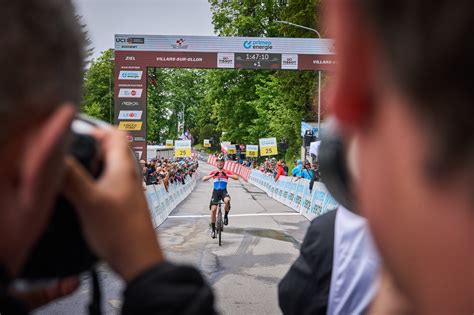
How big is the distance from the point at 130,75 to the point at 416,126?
24.1m

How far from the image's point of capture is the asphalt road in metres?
6.19

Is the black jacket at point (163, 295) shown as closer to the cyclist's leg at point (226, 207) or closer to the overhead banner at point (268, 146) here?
the cyclist's leg at point (226, 207)

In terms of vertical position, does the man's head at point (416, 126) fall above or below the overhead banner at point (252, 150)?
above

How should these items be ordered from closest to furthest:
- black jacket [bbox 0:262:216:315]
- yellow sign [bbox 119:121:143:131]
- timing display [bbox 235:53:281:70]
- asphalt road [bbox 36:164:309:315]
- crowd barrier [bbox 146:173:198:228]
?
black jacket [bbox 0:262:216:315] < asphalt road [bbox 36:164:309:315] < crowd barrier [bbox 146:173:198:228] < yellow sign [bbox 119:121:143:131] < timing display [bbox 235:53:281:70]

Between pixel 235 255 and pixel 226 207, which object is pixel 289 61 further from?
pixel 235 255

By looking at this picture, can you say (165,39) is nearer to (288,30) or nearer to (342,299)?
(288,30)

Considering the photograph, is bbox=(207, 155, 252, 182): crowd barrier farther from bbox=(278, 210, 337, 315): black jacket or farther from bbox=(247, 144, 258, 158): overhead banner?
bbox=(278, 210, 337, 315): black jacket

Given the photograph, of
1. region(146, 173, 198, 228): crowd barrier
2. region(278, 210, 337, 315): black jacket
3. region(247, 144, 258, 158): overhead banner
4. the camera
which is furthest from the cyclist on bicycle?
region(247, 144, 258, 158): overhead banner

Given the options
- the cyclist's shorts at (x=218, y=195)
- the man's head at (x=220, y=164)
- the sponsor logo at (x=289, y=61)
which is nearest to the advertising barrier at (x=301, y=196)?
the cyclist's shorts at (x=218, y=195)

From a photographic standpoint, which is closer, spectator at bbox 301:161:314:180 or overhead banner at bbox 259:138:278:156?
spectator at bbox 301:161:314:180

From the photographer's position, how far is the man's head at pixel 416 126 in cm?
36

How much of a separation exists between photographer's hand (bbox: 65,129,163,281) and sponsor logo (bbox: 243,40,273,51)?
80.7 feet

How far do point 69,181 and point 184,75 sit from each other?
278 feet

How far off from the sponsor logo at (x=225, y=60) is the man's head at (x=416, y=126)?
24.5m
